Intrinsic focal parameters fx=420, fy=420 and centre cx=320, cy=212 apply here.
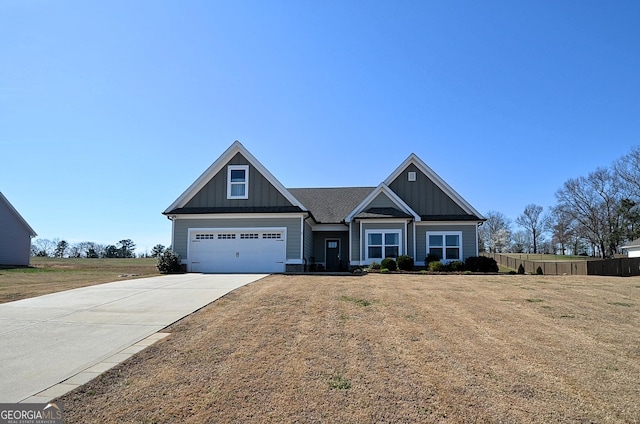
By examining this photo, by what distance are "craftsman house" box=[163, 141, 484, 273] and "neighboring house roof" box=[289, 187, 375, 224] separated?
1.90 m

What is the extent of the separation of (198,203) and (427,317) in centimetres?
1628

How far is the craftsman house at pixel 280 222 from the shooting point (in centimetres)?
2181

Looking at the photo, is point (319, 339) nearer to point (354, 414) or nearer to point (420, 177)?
point (354, 414)

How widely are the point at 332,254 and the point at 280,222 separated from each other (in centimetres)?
555

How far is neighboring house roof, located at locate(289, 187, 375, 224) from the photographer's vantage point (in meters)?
26.2

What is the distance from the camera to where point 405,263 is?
21562 millimetres

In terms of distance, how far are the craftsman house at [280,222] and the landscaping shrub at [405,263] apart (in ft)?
3.25

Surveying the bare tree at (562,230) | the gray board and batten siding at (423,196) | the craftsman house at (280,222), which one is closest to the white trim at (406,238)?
the craftsman house at (280,222)

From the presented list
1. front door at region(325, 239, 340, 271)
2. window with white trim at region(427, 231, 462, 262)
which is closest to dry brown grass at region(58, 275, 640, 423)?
window with white trim at region(427, 231, 462, 262)

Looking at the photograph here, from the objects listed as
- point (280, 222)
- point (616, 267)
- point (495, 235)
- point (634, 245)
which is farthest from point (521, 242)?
point (280, 222)

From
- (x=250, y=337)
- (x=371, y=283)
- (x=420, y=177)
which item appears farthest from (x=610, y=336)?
(x=420, y=177)

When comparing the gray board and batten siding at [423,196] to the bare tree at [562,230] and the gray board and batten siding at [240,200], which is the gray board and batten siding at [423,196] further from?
the bare tree at [562,230]

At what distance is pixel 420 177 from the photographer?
25.0 meters

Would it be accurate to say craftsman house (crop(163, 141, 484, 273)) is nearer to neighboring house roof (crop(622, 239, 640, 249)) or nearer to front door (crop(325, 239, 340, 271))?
front door (crop(325, 239, 340, 271))
